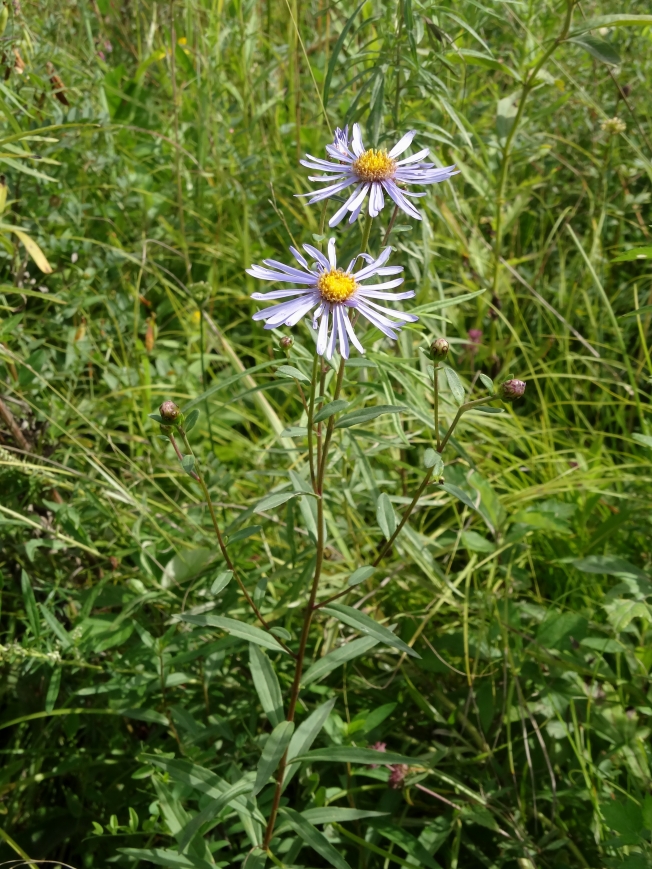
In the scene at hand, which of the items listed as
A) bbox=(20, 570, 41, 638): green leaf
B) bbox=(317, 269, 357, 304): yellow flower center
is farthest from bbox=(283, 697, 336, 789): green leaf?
bbox=(317, 269, 357, 304): yellow flower center

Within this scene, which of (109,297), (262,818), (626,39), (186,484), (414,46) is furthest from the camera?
(626,39)

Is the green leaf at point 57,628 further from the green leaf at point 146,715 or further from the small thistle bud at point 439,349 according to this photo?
the small thistle bud at point 439,349

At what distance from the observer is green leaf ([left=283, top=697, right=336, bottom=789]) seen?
103 cm

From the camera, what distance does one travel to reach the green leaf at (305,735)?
1031 mm

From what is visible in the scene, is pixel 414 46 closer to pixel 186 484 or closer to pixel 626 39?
pixel 186 484

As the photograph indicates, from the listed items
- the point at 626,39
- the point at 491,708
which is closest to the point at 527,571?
the point at 491,708

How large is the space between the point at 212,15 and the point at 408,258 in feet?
2.92

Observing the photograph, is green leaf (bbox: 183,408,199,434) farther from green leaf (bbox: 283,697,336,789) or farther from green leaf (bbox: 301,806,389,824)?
green leaf (bbox: 301,806,389,824)

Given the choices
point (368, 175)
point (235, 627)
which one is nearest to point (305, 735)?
point (235, 627)

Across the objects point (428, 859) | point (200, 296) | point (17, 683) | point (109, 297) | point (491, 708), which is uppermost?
point (109, 297)

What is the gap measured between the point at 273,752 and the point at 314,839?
5.2 inches

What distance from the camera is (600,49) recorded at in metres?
1.36

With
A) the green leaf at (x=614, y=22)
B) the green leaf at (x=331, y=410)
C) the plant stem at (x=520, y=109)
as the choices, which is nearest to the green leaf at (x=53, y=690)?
the green leaf at (x=331, y=410)

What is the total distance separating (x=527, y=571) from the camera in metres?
1.57
